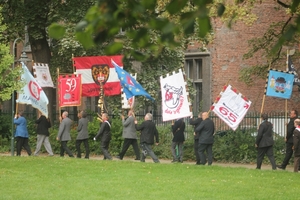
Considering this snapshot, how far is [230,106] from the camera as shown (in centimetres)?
2444

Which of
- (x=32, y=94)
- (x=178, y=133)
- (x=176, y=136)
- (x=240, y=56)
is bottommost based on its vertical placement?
(x=176, y=136)

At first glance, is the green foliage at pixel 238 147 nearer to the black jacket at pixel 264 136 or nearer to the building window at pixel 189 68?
the black jacket at pixel 264 136

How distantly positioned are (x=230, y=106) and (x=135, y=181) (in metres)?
7.05

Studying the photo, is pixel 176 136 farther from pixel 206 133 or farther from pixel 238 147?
pixel 238 147

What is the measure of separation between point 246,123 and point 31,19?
970 centimetres

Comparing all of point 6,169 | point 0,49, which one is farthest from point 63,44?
point 6,169

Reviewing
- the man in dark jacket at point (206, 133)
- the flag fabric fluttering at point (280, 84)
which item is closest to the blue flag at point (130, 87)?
the man in dark jacket at point (206, 133)

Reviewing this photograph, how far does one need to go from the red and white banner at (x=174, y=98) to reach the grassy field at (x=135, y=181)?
2314 millimetres

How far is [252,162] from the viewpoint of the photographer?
27.4 m

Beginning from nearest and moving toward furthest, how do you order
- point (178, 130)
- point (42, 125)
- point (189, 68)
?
point (178, 130)
point (42, 125)
point (189, 68)

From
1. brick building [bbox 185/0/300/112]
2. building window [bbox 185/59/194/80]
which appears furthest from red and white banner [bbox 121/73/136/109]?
building window [bbox 185/59/194/80]

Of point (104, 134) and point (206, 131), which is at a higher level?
point (206, 131)

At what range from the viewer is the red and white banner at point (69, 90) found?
1133 inches

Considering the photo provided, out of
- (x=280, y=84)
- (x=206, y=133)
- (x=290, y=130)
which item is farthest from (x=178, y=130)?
(x=290, y=130)
